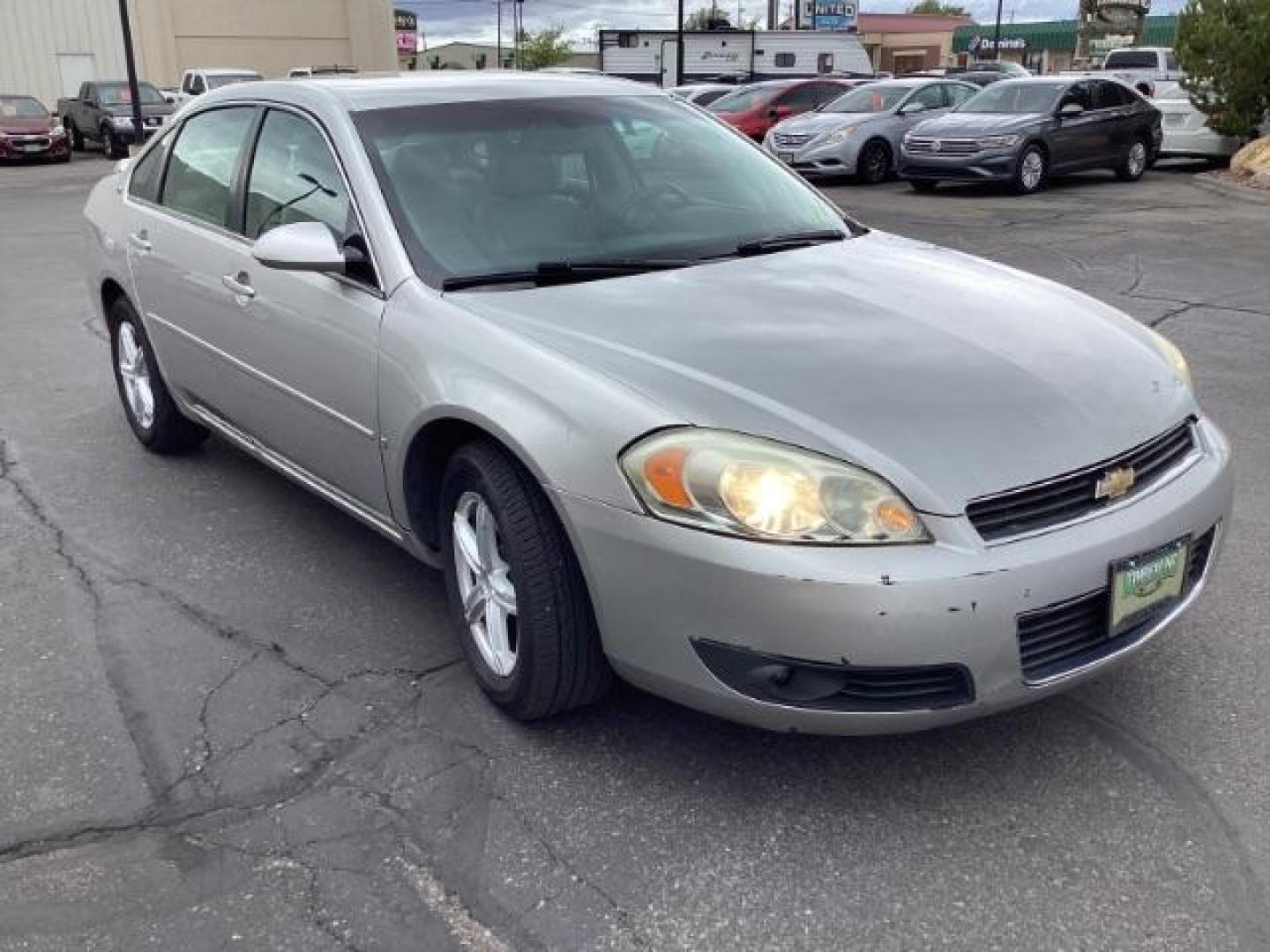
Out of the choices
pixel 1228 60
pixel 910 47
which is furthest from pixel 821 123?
pixel 910 47

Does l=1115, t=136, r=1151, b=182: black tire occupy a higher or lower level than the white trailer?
lower

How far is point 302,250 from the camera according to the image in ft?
11.3

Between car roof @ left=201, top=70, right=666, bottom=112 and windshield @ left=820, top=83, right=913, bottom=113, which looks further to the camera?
windshield @ left=820, top=83, right=913, bottom=113

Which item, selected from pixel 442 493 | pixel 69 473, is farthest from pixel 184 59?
pixel 442 493

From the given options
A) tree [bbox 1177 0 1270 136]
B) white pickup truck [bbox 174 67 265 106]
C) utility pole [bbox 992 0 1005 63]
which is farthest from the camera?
utility pole [bbox 992 0 1005 63]

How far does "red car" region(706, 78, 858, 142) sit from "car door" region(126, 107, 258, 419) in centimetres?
1666

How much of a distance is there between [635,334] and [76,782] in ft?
5.75

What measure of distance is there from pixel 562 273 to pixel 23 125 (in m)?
26.5

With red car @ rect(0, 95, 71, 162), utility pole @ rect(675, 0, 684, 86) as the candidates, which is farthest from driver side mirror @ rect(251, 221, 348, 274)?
utility pole @ rect(675, 0, 684, 86)

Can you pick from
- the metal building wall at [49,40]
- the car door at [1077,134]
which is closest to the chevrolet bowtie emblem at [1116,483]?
the car door at [1077,134]

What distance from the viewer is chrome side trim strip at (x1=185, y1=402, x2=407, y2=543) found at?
3664 mm

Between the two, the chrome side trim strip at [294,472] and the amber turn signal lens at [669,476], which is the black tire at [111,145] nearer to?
the chrome side trim strip at [294,472]

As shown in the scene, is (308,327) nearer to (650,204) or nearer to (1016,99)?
(650,204)

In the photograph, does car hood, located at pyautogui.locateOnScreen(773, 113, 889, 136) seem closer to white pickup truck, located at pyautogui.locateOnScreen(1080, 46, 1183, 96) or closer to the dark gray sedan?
the dark gray sedan
